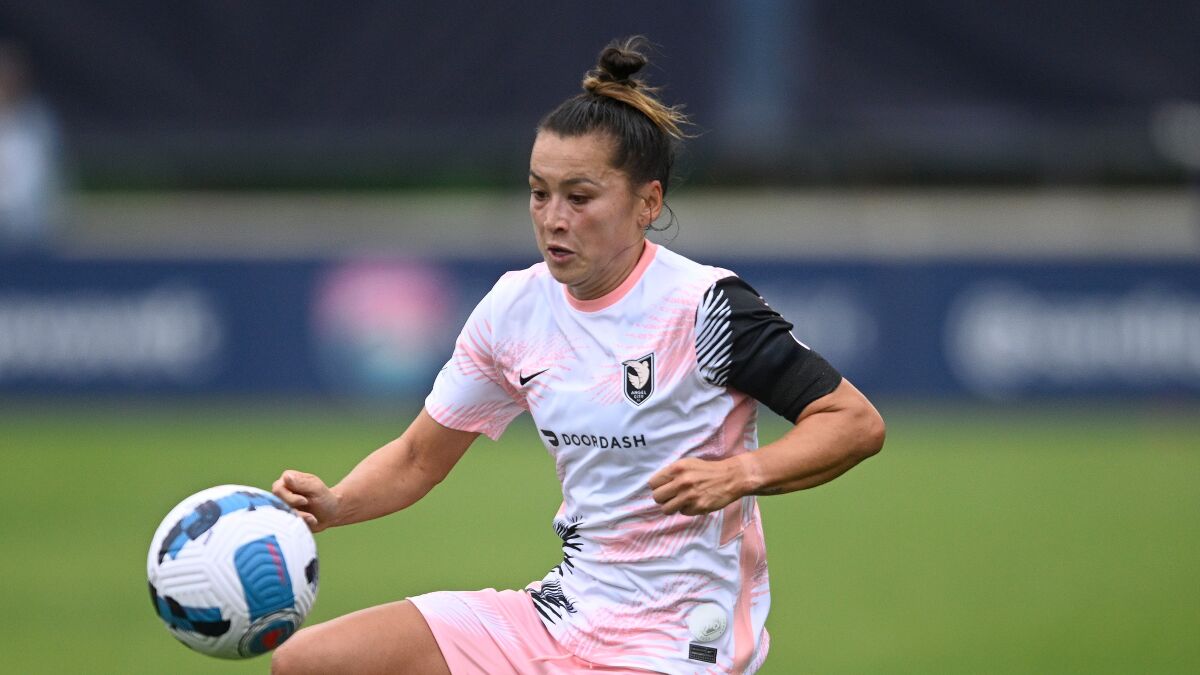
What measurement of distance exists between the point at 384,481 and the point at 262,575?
1.88 feet

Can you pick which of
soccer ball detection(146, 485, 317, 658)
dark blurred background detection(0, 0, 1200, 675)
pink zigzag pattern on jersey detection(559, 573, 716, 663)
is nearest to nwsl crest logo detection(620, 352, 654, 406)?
pink zigzag pattern on jersey detection(559, 573, 716, 663)

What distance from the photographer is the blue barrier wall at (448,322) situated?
14.2 m

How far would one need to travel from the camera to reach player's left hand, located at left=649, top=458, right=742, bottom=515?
13.3 ft

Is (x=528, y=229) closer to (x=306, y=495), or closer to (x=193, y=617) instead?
(x=306, y=495)

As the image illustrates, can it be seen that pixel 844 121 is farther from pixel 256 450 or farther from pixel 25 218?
pixel 25 218

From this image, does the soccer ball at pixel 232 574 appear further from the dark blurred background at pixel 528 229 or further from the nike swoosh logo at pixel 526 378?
the dark blurred background at pixel 528 229

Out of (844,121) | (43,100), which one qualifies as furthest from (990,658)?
(43,100)

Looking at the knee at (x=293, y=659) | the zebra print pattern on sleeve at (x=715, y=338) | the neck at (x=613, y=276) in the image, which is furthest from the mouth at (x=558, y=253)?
the knee at (x=293, y=659)

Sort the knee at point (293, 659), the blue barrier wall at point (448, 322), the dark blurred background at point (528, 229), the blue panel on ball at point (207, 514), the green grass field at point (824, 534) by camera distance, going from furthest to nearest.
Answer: the blue barrier wall at point (448, 322), the dark blurred background at point (528, 229), the green grass field at point (824, 534), the blue panel on ball at point (207, 514), the knee at point (293, 659)

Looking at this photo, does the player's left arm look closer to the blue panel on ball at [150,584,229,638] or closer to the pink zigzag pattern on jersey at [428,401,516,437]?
the pink zigzag pattern on jersey at [428,401,516,437]

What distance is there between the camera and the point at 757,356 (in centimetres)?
429

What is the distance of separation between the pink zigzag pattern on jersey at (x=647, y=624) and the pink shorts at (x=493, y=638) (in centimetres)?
5

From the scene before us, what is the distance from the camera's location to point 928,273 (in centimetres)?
1440

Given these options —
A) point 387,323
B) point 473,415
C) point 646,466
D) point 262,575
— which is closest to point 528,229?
point 387,323
